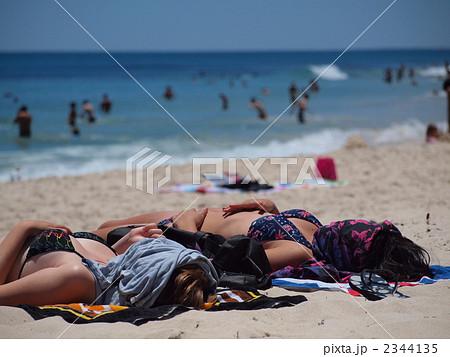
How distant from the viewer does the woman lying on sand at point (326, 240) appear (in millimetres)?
2910

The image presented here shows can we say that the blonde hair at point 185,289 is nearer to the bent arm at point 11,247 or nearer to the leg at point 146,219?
the bent arm at point 11,247

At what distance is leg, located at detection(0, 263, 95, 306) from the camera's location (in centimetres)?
235

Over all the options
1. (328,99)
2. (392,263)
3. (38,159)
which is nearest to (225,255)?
→ (392,263)

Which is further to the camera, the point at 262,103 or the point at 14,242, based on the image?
the point at 262,103

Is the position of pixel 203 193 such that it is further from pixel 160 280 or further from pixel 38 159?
pixel 38 159

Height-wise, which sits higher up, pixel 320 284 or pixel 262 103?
pixel 262 103

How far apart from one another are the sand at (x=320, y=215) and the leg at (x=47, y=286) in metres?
0.07

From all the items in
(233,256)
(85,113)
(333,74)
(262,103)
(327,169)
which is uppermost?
(333,74)

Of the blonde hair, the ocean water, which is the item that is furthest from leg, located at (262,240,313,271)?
the ocean water

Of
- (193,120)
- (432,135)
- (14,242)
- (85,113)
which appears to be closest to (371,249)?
(14,242)

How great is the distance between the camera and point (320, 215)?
4914 millimetres

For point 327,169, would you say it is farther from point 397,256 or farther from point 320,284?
point 320,284

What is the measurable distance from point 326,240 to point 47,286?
149cm
